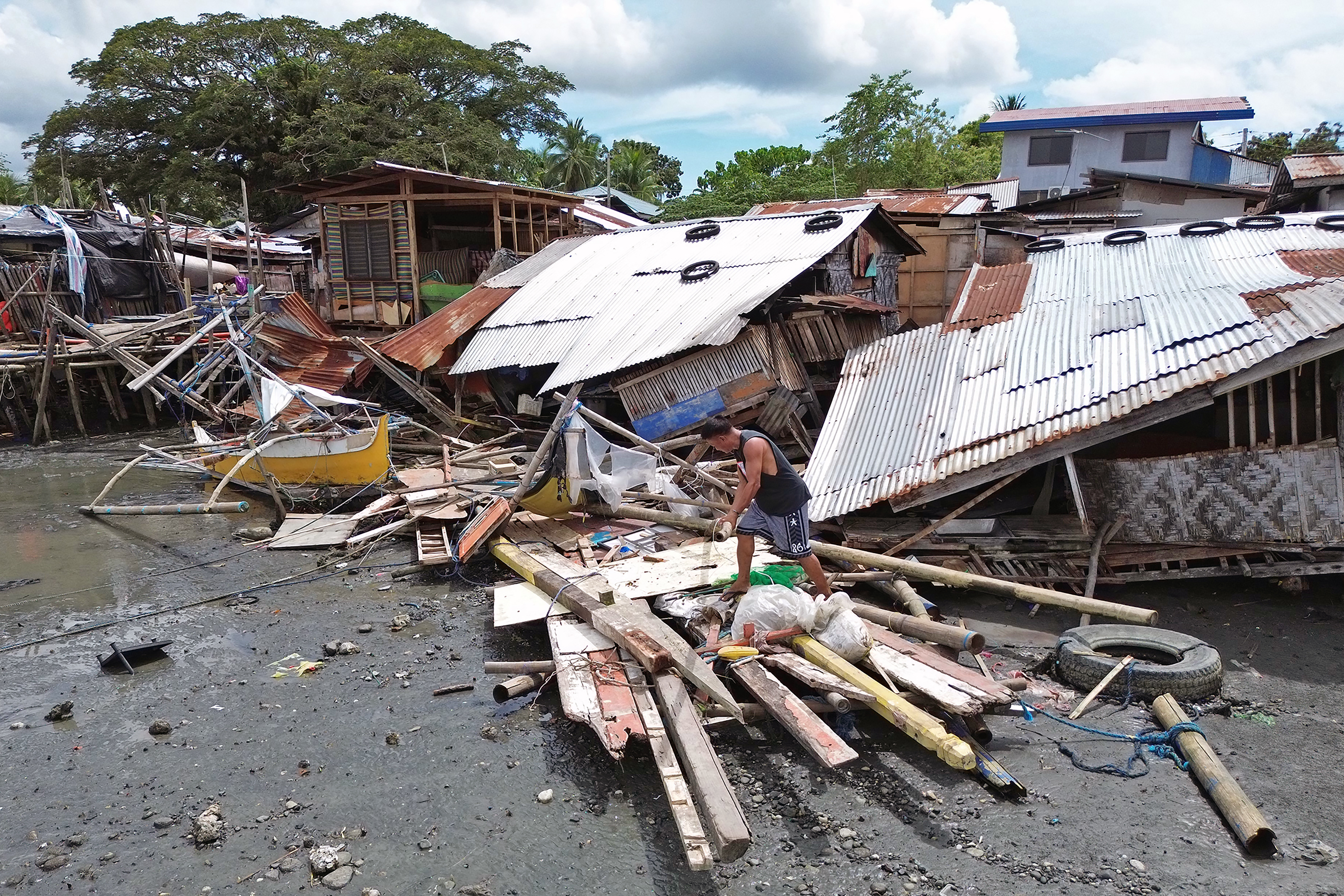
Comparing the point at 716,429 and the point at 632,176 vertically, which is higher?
the point at 632,176

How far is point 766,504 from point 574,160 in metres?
40.9

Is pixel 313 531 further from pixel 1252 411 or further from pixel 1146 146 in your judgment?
pixel 1146 146

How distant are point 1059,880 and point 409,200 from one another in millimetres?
17976

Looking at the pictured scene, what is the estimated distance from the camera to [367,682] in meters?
7.01

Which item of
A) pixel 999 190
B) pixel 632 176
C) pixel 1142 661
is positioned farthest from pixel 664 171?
pixel 1142 661

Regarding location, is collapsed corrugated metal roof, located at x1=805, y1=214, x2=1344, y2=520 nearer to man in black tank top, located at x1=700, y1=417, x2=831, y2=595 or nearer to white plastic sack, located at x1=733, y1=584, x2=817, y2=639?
man in black tank top, located at x1=700, y1=417, x2=831, y2=595

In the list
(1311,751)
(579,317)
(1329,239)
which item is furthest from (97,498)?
(1329,239)

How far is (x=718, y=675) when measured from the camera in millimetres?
6133

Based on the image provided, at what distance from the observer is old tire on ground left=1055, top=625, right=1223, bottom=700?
586 centimetres

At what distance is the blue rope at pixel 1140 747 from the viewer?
203 inches

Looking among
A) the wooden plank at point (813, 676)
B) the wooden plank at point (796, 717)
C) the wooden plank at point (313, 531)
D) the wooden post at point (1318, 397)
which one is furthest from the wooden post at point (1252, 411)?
the wooden plank at point (313, 531)

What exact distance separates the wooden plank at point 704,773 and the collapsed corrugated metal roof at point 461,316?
10.6 metres

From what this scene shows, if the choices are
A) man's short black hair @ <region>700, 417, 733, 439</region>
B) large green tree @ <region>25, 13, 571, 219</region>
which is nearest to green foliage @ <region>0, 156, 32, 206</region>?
large green tree @ <region>25, 13, 571, 219</region>

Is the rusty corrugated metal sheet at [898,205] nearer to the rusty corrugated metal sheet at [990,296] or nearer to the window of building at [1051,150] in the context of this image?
the rusty corrugated metal sheet at [990,296]
